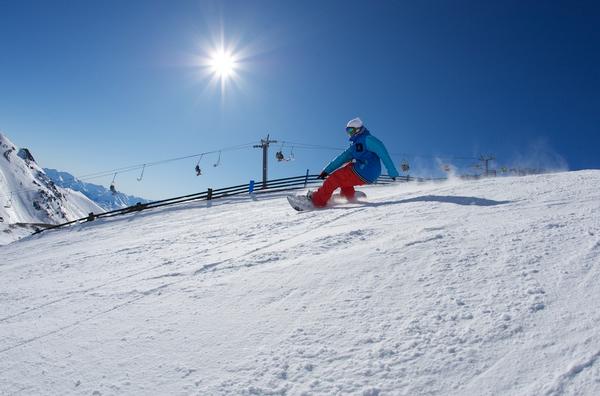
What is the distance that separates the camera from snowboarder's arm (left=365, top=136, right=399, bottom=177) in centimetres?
793

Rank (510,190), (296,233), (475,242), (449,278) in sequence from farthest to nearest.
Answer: (510,190) → (296,233) → (475,242) → (449,278)

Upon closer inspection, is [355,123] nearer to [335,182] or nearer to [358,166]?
[358,166]

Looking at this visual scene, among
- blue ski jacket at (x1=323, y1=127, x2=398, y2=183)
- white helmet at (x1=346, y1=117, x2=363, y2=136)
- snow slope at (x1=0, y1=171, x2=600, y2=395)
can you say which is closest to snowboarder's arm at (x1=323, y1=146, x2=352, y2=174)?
blue ski jacket at (x1=323, y1=127, x2=398, y2=183)

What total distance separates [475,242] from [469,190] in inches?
161

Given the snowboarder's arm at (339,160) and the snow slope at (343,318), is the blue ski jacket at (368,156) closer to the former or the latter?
the snowboarder's arm at (339,160)

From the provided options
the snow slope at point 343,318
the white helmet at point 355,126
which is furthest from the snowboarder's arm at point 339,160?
the snow slope at point 343,318

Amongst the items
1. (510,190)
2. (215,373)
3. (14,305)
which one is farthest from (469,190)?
(14,305)

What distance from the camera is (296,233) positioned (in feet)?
17.7

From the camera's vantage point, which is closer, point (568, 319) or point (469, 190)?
point (568, 319)

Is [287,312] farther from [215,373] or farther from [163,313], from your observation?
[163,313]

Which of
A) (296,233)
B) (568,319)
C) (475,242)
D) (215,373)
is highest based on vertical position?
(296,233)

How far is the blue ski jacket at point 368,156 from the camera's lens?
7.99 m

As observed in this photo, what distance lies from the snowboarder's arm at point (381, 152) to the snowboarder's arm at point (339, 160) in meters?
0.48

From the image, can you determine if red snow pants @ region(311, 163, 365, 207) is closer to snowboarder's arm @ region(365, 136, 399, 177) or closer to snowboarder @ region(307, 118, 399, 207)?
snowboarder @ region(307, 118, 399, 207)
